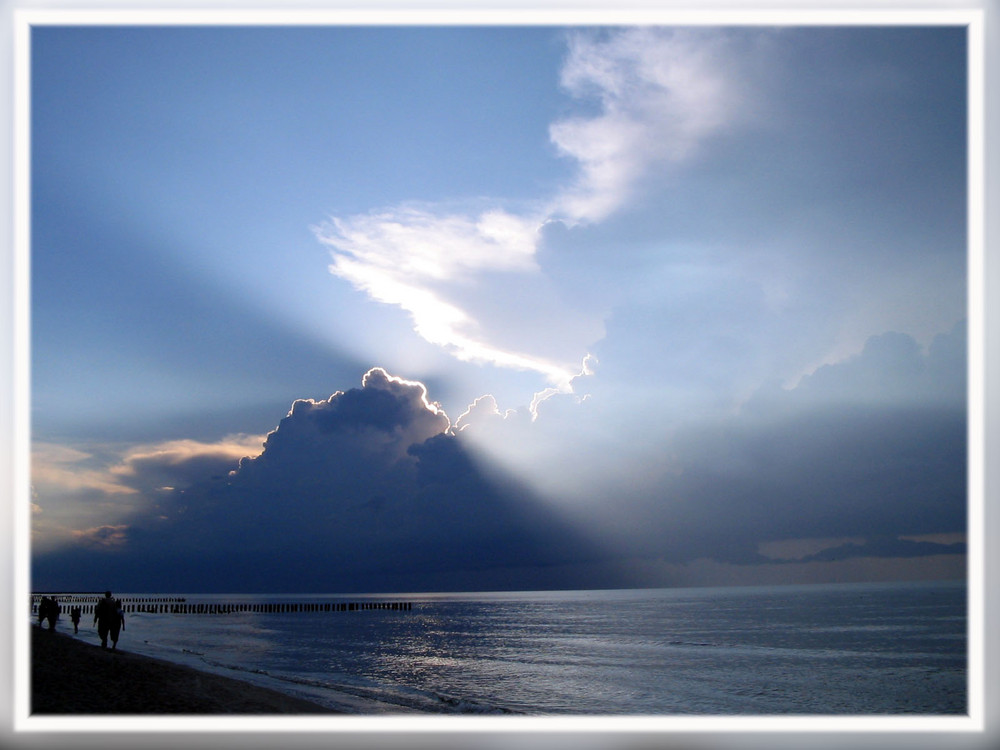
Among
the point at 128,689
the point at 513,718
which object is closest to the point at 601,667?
the point at 128,689

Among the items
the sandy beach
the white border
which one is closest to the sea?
the sandy beach

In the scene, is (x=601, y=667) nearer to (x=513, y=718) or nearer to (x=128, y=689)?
(x=128, y=689)

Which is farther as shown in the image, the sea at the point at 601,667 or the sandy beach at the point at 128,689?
the sea at the point at 601,667

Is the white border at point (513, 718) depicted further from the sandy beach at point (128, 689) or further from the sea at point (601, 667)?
the sea at point (601, 667)

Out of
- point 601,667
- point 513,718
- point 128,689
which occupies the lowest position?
point 601,667

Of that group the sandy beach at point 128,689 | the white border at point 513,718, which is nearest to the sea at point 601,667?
the sandy beach at point 128,689
